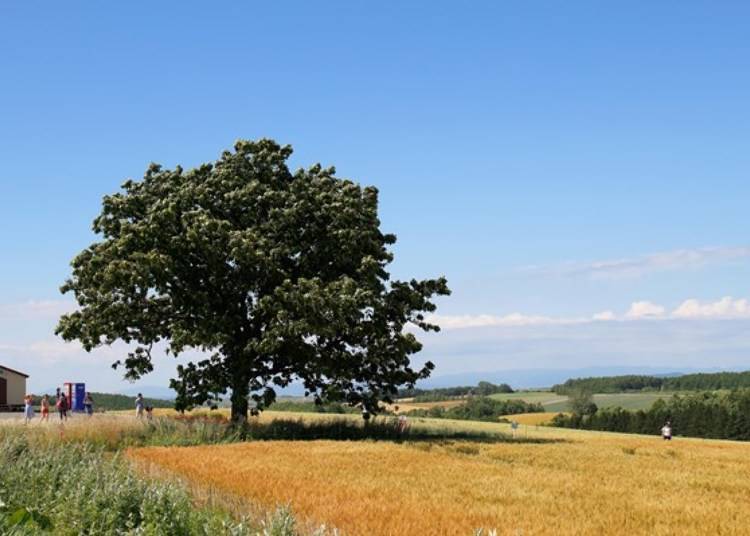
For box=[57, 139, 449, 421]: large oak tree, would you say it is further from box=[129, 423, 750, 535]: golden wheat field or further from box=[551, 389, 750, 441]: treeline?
box=[551, 389, 750, 441]: treeline

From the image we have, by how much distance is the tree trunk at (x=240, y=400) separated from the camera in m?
38.7

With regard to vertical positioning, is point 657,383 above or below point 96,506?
below

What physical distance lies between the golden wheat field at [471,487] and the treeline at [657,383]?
473 feet

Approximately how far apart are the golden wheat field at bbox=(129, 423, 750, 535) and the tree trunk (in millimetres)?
10995

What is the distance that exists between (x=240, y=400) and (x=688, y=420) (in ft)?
241

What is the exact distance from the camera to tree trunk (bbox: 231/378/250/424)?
38.7m

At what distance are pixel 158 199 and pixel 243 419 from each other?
11071mm

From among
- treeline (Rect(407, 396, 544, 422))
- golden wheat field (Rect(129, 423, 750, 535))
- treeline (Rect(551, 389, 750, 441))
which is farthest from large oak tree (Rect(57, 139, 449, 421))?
treeline (Rect(407, 396, 544, 422))

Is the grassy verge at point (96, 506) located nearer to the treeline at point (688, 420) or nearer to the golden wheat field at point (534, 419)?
the treeline at point (688, 420)

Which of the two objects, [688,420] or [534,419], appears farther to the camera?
[534,419]

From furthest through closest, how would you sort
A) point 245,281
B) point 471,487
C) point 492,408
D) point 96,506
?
point 492,408
point 245,281
point 471,487
point 96,506

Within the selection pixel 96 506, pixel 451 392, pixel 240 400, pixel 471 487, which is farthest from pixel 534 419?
pixel 96 506

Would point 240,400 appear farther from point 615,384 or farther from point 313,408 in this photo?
point 615,384

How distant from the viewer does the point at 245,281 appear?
3803 centimetres
